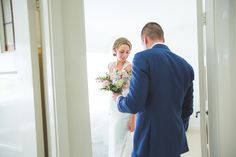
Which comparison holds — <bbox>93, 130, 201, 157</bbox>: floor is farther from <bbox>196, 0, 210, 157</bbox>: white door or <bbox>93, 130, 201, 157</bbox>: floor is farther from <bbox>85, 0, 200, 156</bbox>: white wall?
<bbox>196, 0, 210, 157</bbox>: white door

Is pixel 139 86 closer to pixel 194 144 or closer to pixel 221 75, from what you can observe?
pixel 221 75

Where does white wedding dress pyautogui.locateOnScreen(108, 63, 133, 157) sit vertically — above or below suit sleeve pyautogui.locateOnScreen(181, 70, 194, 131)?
below

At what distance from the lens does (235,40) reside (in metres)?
2.14

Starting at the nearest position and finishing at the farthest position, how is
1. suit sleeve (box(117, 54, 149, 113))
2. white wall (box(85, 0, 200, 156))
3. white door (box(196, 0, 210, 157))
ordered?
suit sleeve (box(117, 54, 149, 113)) → white door (box(196, 0, 210, 157)) → white wall (box(85, 0, 200, 156))

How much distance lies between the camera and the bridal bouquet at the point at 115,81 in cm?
214

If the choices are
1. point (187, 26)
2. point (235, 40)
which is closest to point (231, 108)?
point (235, 40)

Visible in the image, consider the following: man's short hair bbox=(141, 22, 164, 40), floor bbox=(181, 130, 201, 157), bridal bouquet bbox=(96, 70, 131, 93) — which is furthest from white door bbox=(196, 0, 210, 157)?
floor bbox=(181, 130, 201, 157)

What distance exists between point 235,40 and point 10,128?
201 cm

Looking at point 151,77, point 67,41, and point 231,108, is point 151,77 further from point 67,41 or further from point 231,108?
point 231,108

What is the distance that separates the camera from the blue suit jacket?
1.43 m

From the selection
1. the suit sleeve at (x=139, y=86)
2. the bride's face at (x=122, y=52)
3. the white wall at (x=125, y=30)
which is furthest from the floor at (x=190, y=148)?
the suit sleeve at (x=139, y=86)

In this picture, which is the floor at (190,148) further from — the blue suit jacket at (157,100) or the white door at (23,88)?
the white door at (23,88)

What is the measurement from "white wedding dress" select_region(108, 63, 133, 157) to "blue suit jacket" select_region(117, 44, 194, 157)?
917 millimetres

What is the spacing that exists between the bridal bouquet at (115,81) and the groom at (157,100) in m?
0.58
